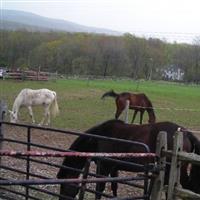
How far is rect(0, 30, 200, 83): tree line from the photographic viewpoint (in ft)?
276

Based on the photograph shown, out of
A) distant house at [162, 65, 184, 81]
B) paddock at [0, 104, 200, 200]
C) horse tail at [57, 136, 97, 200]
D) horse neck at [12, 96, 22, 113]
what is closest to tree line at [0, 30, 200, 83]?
distant house at [162, 65, 184, 81]

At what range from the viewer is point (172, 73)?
102 meters

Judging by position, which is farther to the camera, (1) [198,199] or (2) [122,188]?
(2) [122,188]

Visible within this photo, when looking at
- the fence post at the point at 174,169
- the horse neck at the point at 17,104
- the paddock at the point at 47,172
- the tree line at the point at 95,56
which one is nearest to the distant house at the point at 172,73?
the tree line at the point at 95,56

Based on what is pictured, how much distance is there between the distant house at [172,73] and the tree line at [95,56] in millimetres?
1278

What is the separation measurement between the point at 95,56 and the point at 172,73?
24014mm

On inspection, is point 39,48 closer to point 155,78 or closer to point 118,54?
point 118,54

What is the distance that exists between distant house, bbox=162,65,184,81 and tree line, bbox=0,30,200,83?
128 cm

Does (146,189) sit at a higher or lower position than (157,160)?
lower

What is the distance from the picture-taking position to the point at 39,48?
289 feet

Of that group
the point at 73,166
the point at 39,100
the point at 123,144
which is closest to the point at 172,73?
the point at 39,100

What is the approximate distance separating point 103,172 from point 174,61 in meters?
94.9

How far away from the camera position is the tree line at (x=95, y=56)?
276 ft

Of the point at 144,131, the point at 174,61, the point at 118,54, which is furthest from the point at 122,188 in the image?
the point at 174,61
